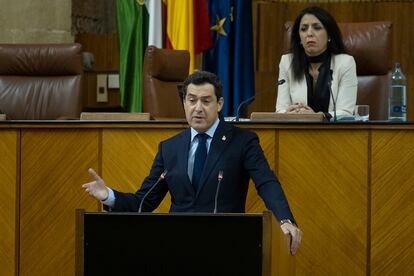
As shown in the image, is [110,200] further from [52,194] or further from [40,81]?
[40,81]

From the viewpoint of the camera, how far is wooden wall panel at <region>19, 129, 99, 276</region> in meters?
5.12

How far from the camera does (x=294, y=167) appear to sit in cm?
500

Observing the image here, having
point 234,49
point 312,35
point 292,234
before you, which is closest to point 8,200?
point 292,234

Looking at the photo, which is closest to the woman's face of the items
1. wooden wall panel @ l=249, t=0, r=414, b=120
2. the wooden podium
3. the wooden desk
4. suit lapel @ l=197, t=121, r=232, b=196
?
the wooden desk

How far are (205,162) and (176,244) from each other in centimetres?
99

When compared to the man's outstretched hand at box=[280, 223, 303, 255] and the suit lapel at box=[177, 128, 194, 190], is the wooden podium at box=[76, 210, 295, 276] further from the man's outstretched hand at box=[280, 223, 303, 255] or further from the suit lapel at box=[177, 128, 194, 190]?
the suit lapel at box=[177, 128, 194, 190]

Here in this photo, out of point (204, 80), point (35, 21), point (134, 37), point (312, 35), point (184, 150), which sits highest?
point (35, 21)

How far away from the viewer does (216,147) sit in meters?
4.19

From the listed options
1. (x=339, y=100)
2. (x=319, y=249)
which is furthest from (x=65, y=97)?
(x=319, y=249)

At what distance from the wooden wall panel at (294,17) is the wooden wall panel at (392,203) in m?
3.52

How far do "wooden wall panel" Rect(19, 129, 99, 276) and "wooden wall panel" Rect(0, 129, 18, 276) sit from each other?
0.04 metres

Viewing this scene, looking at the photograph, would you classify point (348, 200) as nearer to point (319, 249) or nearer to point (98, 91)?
point (319, 249)

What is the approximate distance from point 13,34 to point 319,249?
13.8 ft

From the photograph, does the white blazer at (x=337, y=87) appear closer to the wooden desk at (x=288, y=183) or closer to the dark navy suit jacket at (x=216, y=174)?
the wooden desk at (x=288, y=183)
